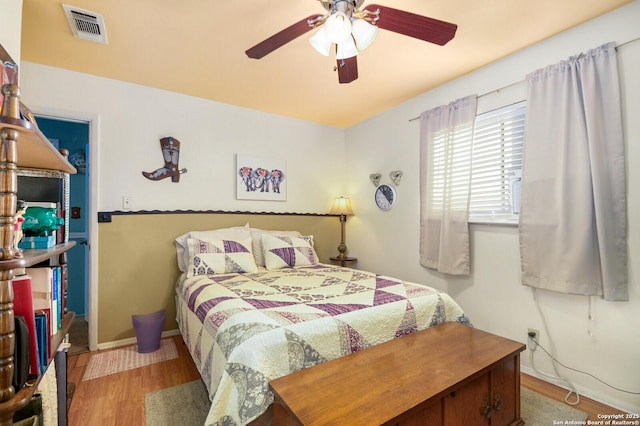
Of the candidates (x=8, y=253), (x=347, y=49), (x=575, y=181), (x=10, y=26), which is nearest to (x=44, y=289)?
(x=8, y=253)

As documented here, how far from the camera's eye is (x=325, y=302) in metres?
1.69

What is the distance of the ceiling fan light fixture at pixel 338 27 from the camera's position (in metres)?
1.48

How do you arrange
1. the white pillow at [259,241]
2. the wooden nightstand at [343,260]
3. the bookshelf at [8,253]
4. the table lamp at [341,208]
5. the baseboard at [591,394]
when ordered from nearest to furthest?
1. the bookshelf at [8,253]
2. the baseboard at [591,394]
3. the white pillow at [259,241]
4. the wooden nightstand at [343,260]
5. the table lamp at [341,208]

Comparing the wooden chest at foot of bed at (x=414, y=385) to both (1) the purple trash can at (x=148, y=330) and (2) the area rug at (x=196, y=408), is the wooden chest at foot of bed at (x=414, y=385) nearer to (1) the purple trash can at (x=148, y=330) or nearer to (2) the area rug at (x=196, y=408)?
(2) the area rug at (x=196, y=408)

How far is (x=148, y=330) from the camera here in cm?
246

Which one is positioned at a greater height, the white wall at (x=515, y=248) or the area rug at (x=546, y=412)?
the white wall at (x=515, y=248)

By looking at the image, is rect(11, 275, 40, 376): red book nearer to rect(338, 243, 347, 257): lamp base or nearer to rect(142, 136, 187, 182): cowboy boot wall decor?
rect(142, 136, 187, 182): cowboy boot wall decor

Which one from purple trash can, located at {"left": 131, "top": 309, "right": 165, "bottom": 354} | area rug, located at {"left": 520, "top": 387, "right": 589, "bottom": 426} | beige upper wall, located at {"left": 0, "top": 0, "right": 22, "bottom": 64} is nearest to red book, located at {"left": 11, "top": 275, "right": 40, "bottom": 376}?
beige upper wall, located at {"left": 0, "top": 0, "right": 22, "bottom": 64}

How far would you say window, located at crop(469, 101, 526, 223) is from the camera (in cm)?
228

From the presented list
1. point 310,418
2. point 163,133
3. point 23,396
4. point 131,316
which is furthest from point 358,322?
point 163,133

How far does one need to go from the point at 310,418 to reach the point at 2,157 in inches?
46.0

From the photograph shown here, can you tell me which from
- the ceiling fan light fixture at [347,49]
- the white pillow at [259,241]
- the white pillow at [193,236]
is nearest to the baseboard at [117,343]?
the white pillow at [193,236]

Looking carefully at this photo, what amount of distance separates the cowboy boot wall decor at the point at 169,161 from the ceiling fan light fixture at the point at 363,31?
205 cm

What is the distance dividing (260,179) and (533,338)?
2.84 meters
